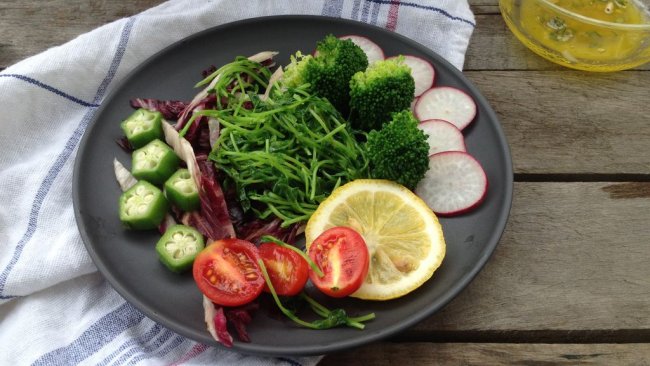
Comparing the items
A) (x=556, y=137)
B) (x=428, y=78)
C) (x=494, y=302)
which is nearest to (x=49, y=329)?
(x=494, y=302)

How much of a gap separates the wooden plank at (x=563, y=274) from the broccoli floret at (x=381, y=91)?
635 millimetres

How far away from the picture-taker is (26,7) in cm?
361

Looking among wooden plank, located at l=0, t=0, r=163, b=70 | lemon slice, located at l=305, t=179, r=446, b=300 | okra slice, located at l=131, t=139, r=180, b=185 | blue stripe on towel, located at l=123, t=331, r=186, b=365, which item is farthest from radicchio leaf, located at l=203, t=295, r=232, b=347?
wooden plank, located at l=0, t=0, r=163, b=70

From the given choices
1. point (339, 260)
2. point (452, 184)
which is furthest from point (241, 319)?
point (452, 184)

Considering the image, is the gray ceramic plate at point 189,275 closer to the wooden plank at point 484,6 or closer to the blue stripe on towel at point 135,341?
the blue stripe on towel at point 135,341

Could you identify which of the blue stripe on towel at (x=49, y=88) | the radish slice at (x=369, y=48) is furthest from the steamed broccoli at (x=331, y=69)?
the blue stripe on towel at (x=49, y=88)

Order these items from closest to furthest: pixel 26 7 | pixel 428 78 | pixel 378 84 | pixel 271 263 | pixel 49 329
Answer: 1. pixel 271 263
2. pixel 49 329
3. pixel 378 84
4. pixel 428 78
5. pixel 26 7

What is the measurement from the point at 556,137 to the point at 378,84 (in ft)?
3.02

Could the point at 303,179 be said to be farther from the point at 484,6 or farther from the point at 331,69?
the point at 484,6

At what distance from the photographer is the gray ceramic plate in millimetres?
2189

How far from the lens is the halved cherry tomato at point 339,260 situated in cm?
216

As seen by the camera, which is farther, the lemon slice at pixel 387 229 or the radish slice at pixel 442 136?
the radish slice at pixel 442 136

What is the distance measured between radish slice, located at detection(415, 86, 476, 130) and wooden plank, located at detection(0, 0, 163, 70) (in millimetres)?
1640

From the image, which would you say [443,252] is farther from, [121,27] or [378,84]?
[121,27]
